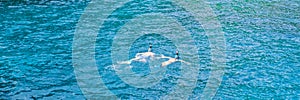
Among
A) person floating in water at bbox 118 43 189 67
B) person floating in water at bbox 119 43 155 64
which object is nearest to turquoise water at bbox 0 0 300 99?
person floating in water at bbox 118 43 189 67

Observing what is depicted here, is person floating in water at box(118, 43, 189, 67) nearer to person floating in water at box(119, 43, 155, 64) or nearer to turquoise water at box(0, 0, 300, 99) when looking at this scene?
person floating in water at box(119, 43, 155, 64)

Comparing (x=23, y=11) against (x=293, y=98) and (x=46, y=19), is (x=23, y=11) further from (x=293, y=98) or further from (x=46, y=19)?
(x=293, y=98)

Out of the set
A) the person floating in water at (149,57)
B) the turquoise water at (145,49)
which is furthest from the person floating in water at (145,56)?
the turquoise water at (145,49)

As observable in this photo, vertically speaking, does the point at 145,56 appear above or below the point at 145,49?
below

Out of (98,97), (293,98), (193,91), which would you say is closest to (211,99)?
(193,91)

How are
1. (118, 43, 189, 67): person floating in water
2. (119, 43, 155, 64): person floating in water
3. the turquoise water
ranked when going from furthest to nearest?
(119, 43, 155, 64): person floating in water → (118, 43, 189, 67): person floating in water → the turquoise water

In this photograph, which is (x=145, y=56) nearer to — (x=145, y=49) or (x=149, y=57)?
(x=149, y=57)

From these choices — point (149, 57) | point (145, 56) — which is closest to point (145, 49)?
point (145, 56)

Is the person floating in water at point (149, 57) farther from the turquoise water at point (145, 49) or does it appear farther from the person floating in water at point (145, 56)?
the turquoise water at point (145, 49)
